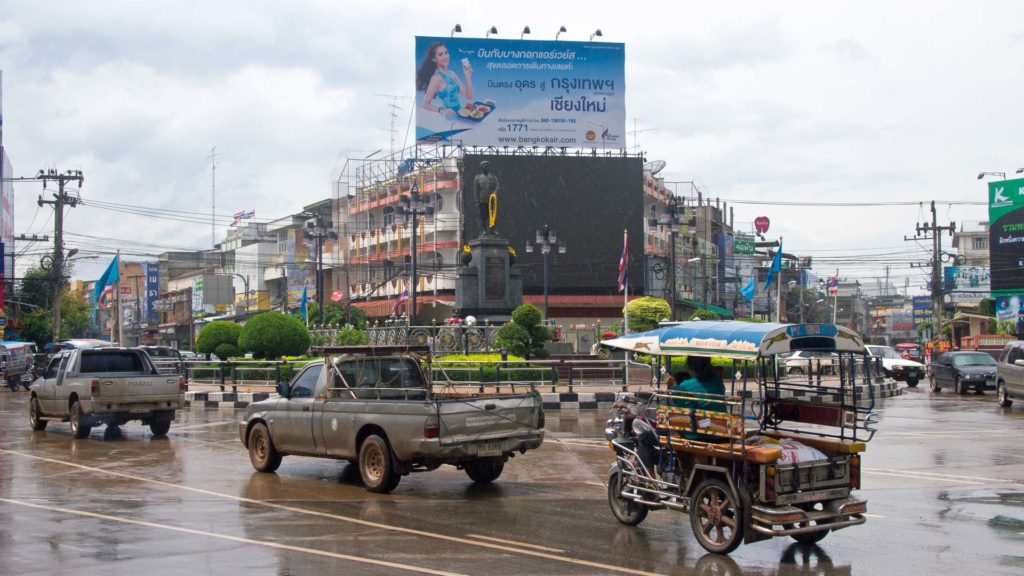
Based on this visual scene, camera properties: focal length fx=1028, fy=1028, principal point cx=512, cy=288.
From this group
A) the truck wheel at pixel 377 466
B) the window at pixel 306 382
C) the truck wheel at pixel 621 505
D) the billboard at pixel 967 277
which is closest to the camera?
the truck wheel at pixel 621 505

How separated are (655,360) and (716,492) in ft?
6.49

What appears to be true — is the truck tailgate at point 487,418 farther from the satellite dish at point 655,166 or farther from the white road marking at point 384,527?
the satellite dish at point 655,166

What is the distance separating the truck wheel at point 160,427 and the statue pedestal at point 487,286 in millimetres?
21028

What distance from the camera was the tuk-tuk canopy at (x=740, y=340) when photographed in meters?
8.84

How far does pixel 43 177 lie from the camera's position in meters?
51.7

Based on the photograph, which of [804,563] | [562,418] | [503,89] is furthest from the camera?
[503,89]

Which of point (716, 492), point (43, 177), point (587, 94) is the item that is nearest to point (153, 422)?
point (716, 492)

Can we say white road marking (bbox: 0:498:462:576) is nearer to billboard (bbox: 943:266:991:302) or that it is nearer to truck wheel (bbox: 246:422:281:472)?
truck wheel (bbox: 246:422:281:472)

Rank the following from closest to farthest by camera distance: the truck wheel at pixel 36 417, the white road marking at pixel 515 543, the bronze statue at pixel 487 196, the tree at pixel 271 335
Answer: the white road marking at pixel 515 543 < the truck wheel at pixel 36 417 < the tree at pixel 271 335 < the bronze statue at pixel 487 196

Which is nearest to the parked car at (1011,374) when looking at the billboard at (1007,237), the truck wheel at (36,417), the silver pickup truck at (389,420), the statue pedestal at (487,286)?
the silver pickup truck at (389,420)

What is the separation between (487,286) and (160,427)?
21521mm

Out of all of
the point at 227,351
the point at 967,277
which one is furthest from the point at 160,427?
the point at 967,277

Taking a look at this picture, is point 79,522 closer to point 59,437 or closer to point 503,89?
point 59,437

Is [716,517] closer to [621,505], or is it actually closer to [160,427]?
[621,505]
